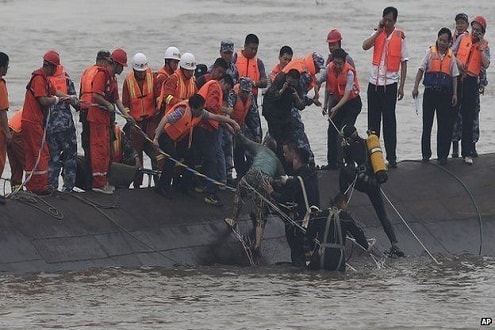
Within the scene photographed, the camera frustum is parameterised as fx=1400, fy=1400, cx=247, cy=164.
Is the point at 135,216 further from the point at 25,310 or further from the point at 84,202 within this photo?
Result: the point at 25,310

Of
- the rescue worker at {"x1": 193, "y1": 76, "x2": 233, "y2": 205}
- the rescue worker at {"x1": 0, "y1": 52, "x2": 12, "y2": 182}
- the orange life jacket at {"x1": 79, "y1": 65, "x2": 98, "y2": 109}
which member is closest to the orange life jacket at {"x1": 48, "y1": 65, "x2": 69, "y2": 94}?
the orange life jacket at {"x1": 79, "y1": 65, "x2": 98, "y2": 109}

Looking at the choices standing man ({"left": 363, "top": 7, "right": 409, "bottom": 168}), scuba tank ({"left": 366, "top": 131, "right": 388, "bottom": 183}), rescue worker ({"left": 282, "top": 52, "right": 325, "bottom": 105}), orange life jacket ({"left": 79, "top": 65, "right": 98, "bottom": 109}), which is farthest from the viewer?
standing man ({"left": 363, "top": 7, "right": 409, "bottom": 168})

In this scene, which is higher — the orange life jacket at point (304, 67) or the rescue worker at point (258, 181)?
the orange life jacket at point (304, 67)

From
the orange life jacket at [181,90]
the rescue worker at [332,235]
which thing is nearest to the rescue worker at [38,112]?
the orange life jacket at [181,90]

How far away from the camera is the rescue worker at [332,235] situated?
18.4 metres

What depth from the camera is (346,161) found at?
19.9m

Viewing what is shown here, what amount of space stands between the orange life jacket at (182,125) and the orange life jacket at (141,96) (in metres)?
0.74

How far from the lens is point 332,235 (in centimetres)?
1845

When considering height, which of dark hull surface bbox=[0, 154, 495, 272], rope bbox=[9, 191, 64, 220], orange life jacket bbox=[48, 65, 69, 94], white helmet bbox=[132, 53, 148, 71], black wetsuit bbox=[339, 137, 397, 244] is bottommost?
dark hull surface bbox=[0, 154, 495, 272]

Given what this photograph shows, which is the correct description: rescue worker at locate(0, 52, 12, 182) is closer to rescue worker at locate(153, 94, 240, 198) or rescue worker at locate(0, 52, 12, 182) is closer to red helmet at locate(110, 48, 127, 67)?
red helmet at locate(110, 48, 127, 67)

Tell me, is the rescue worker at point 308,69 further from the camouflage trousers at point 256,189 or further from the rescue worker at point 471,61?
the rescue worker at point 471,61

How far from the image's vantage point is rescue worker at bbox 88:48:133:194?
18.8 m

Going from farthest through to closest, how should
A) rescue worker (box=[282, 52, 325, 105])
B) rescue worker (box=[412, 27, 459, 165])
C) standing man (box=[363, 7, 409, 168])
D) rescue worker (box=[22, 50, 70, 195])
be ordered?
1. rescue worker (box=[412, 27, 459, 165])
2. standing man (box=[363, 7, 409, 168])
3. rescue worker (box=[282, 52, 325, 105])
4. rescue worker (box=[22, 50, 70, 195])

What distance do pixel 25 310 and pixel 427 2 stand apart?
49.3m
